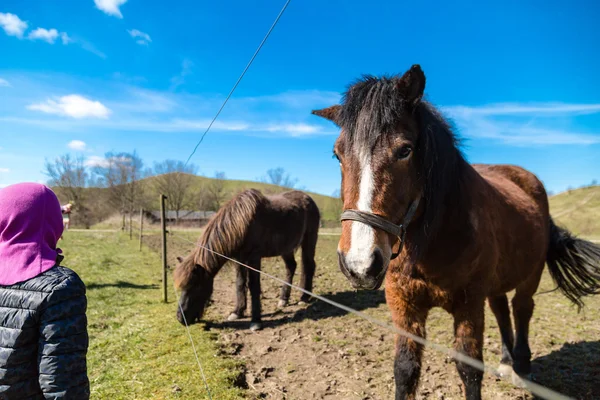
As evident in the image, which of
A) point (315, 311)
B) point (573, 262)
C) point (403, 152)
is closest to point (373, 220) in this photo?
point (403, 152)

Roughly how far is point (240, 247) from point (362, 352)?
113 inches

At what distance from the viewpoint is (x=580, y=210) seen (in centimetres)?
3644

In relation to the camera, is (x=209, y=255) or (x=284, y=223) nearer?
(x=209, y=255)

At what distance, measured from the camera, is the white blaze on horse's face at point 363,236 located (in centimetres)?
174

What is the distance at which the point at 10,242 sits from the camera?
188cm

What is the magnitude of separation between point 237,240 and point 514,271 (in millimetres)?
4365

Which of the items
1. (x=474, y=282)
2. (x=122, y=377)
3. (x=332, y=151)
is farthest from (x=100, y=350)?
(x=474, y=282)

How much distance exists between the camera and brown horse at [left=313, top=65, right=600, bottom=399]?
6.36 feet

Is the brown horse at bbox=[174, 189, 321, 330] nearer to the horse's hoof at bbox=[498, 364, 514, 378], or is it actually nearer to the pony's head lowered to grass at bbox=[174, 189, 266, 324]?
the pony's head lowered to grass at bbox=[174, 189, 266, 324]

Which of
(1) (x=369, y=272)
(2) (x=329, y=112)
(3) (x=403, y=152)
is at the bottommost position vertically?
(1) (x=369, y=272)

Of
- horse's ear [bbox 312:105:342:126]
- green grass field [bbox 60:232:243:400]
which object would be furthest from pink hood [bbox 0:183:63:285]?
green grass field [bbox 60:232:243:400]

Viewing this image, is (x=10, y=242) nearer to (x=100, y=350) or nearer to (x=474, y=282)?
(x=474, y=282)

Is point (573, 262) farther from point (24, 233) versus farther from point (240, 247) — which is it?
point (24, 233)

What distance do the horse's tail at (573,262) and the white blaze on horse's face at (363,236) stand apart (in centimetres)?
422
